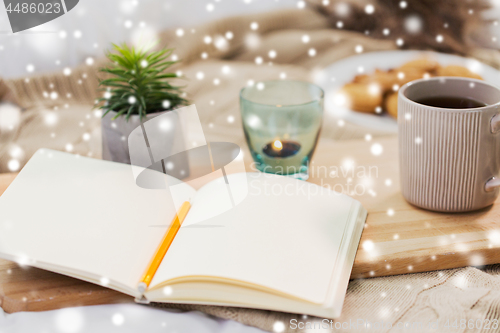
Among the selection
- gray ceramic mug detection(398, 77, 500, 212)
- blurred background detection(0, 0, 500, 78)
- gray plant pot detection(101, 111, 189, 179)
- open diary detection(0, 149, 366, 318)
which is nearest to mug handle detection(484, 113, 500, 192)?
gray ceramic mug detection(398, 77, 500, 212)

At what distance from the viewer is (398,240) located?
49 cm

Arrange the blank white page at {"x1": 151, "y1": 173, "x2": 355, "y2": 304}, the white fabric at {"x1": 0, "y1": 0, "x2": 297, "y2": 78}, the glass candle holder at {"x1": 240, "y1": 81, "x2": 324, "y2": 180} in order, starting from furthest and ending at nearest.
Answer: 1. the white fabric at {"x1": 0, "y1": 0, "x2": 297, "y2": 78}
2. the glass candle holder at {"x1": 240, "y1": 81, "x2": 324, "y2": 180}
3. the blank white page at {"x1": 151, "y1": 173, "x2": 355, "y2": 304}

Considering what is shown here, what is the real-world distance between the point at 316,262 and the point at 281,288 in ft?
0.17

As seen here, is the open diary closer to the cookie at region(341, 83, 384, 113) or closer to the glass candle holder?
the glass candle holder

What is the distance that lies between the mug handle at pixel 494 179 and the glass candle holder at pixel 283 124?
0.22 meters

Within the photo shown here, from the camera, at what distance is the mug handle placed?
1.56 ft

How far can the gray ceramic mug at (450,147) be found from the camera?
1.58 ft

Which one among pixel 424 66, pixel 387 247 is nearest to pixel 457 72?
pixel 424 66

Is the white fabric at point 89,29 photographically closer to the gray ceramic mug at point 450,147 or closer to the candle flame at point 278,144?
the candle flame at point 278,144

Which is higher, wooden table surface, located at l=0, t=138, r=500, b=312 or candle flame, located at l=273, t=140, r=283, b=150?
candle flame, located at l=273, t=140, r=283, b=150

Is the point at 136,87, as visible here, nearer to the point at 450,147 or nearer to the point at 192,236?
the point at 192,236

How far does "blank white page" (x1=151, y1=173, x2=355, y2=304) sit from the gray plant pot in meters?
0.13

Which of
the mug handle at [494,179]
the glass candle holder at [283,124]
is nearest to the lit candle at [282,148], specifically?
the glass candle holder at [283,124]

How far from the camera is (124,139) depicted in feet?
2.04
